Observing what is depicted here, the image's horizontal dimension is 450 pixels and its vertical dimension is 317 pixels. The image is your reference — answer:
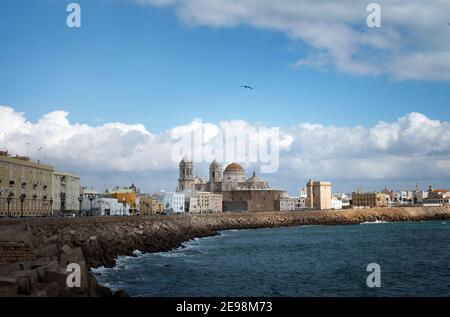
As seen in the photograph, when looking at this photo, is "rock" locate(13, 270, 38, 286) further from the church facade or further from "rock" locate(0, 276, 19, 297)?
the church facade

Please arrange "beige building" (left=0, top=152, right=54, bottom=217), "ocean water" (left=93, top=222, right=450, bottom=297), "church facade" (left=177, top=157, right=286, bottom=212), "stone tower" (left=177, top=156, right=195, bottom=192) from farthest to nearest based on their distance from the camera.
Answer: "stone tower" (left=177, top=156, right=195, bottom=192)
"church facade" (left=177, top=157, right=286, bottom=212)
"beige building" (left=0, top=152, right=54, bottom=217)
"ocean water" (left=93, top=222, right=450, bottom=297)

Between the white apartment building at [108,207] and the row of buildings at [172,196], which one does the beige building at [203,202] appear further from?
the white apartment building at [108,207]

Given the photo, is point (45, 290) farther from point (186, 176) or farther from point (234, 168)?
point (234, 168)

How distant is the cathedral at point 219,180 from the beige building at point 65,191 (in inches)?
2441

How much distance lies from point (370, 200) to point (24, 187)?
123 meters

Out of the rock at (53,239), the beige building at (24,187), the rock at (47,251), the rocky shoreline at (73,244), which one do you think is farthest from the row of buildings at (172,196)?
the rock at (47,251)

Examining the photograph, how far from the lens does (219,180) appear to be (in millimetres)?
143875

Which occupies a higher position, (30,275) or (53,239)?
(53,239)

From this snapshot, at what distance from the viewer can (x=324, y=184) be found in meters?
144

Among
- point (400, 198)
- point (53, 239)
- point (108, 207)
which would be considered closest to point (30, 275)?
point (53, 239)

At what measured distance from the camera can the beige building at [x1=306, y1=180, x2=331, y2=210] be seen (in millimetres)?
143250


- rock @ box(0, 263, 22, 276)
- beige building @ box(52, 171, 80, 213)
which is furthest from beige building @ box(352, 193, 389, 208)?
rock @ box(0, 263, 22, 276)

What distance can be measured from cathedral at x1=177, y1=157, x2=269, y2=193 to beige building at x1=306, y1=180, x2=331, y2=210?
1203cm
